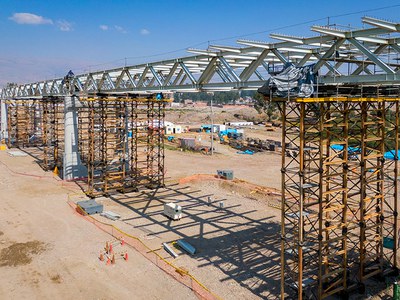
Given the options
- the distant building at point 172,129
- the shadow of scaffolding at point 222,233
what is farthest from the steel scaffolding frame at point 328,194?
the distant building at point 172,129

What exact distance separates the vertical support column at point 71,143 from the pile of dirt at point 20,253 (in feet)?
45.5

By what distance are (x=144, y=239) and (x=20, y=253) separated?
574 centimetres

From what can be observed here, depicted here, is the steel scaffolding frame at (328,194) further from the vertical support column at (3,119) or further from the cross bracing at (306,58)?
the vertical support column at (3,119)

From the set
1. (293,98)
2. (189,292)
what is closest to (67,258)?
(189,292)

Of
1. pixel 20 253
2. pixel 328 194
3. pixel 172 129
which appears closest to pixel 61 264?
pixel 20 253

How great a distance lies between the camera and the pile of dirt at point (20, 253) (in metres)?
16.2

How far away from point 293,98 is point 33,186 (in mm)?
24683

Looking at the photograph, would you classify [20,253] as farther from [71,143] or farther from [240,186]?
[240,186]

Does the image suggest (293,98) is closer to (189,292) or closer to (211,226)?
(189,292)

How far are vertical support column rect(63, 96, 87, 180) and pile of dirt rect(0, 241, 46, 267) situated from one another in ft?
45.5

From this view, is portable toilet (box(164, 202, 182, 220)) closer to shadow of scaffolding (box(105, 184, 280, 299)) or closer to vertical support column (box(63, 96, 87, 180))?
shadow of scaffolding (box(105, 184, 280, 299))

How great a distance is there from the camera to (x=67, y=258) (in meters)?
16.5

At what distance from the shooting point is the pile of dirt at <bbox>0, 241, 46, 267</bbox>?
53.1ft

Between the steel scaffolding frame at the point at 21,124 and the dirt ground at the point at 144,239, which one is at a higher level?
the steel scaffolding frame at the point at 21,124
